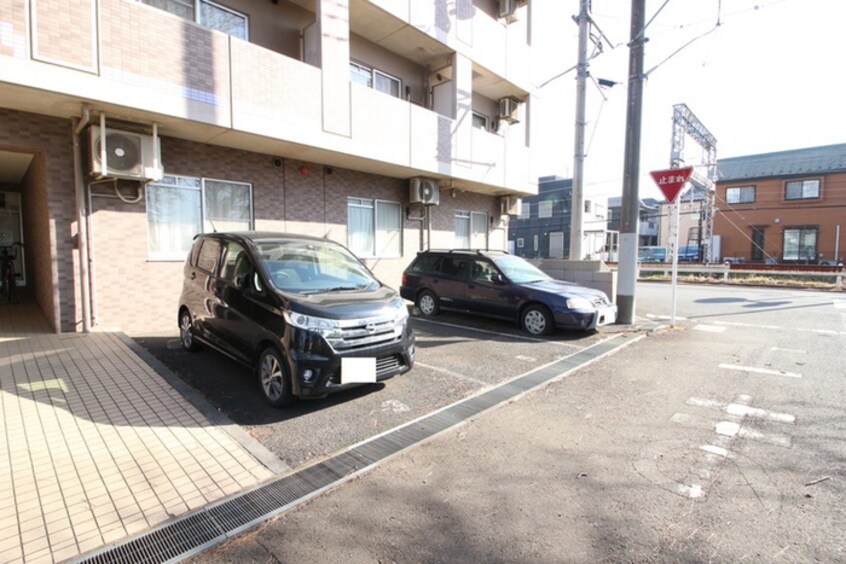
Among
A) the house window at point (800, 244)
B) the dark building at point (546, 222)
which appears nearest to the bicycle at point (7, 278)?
the dark building at point (546, 222)

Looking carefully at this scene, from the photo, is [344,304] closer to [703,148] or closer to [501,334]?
[501,334]

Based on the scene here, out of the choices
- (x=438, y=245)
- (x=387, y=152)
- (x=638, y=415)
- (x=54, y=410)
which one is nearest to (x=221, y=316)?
(x=54, y=410)

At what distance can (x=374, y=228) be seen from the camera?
11.6 meters

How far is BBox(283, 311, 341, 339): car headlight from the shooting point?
423 cm

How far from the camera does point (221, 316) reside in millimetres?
5352

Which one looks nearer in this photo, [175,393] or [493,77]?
[175,393]

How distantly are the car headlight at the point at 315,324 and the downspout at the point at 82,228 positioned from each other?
193 inches

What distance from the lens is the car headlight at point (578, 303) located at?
7.74 m

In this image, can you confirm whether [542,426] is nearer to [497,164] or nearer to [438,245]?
[438,245]

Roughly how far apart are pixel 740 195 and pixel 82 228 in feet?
144

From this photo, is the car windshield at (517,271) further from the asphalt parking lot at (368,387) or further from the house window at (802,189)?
the house window at (802,189)

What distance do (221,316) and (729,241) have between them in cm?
4216

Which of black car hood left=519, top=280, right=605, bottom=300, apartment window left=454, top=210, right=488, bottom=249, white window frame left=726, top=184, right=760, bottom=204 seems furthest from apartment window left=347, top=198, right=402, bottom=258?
white window frame left=726, top=184, right=760, bottom=204

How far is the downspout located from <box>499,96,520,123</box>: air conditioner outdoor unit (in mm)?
12234
